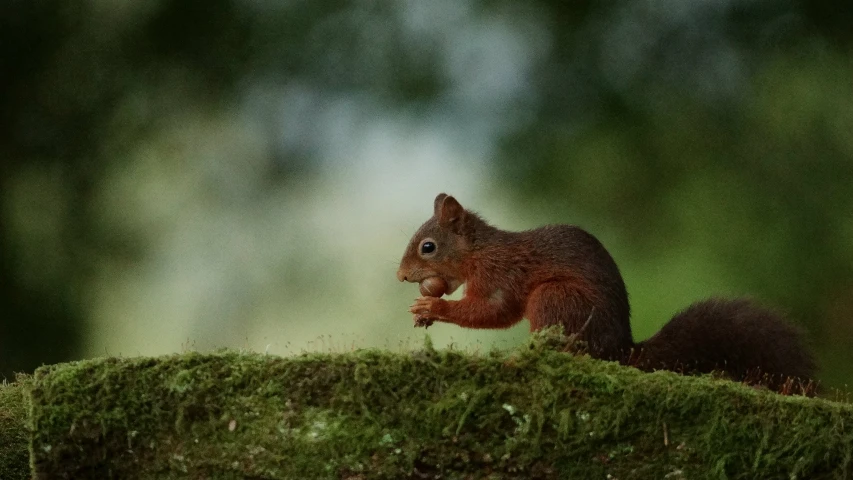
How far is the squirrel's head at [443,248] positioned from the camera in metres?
3.35

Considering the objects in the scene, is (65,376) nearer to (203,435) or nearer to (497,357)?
(203,435)

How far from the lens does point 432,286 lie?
131 inches

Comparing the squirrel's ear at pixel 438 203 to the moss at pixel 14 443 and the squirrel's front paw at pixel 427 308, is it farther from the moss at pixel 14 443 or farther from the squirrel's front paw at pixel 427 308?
the moss at pixel 14 443

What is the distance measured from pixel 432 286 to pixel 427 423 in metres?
1.16

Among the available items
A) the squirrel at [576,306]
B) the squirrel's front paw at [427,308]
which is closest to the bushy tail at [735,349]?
the squirrel at [576,306]

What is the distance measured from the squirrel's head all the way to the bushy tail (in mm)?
692

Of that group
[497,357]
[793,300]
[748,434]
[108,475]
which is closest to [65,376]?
[108,475]

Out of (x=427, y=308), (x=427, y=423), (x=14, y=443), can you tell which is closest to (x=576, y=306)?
(x=427, y=308)

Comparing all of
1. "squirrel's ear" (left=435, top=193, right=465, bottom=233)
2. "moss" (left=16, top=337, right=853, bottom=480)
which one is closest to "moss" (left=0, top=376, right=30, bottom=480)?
"moss" (left=16, top=337, right=853, bottom=480)

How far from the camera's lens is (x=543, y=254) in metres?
3.19

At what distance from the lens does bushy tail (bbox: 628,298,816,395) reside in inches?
117

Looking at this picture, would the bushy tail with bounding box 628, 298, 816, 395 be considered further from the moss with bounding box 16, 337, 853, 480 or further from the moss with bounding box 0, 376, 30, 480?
the moss with bounding box 0, 376, 30, 480

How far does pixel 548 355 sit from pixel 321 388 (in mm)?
544

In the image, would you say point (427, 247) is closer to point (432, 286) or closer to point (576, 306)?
point (432, 286)
